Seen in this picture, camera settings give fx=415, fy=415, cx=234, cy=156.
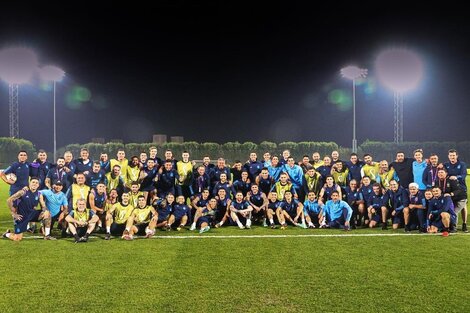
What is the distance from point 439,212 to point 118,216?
5847 millimetres

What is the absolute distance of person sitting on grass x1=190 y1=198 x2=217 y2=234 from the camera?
8052 millimetres

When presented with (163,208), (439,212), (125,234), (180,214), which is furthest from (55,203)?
(439,212)

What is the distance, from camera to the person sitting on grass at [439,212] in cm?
748

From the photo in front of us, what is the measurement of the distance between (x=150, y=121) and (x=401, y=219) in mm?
45372

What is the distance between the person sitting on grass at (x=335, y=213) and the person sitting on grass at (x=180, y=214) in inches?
105

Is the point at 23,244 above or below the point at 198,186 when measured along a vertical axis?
below

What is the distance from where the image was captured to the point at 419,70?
37.5 m

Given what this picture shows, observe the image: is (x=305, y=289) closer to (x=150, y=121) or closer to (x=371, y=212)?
(x=371, y=212)

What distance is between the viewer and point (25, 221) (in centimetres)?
715

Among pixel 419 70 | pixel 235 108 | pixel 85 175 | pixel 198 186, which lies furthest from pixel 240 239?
pixel 235 108

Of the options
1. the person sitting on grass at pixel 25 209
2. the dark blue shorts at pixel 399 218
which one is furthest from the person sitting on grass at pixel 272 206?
the person sitting on grass at pixel 25 209

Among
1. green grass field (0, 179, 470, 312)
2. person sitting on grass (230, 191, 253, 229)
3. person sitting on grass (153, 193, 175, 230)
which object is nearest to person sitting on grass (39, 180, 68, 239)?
green grass field (0, 179, 470, 312)

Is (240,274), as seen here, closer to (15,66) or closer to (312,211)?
(312,211)

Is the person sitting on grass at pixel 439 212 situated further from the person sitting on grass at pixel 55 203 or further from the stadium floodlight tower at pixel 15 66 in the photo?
the stadium floodlight tower at pixel 15 66
